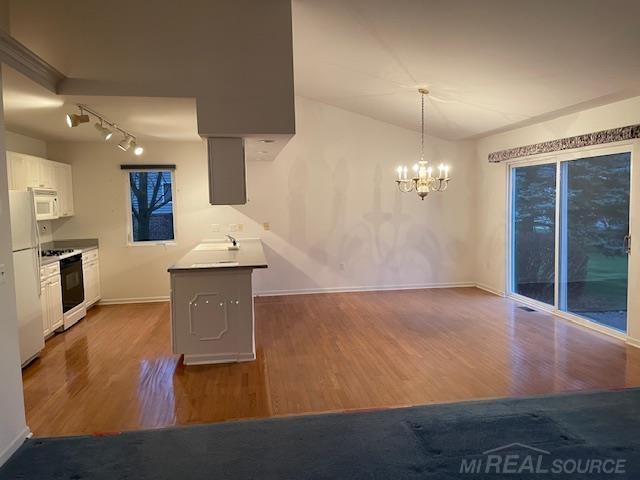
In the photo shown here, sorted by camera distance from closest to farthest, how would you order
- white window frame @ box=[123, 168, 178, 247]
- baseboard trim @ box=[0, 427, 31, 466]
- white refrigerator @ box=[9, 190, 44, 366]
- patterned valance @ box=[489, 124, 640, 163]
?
1. baseboard trim @ box=[0, 427, 31, 466]
2. white refrigerator @ box=[9, 190, 44, 366]
3. patterned valance @ box=[489, 124, 640, 163]
4. white window frame @ box=[123, 168, 178, 247]

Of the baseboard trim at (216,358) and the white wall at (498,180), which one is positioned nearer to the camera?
the baseboard trim at (216,358)

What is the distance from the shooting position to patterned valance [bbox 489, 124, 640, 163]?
430cm

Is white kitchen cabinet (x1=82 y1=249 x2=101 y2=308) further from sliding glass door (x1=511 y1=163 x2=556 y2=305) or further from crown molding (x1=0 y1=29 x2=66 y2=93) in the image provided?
sliding glass door (x1=511 y1=163 x2=556 y2=305)

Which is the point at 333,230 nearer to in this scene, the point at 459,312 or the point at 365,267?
the point at 365,267

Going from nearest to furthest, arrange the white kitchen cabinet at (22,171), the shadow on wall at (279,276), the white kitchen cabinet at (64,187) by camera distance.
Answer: the white kitchen cabinet at (22,171)
the white kitchen cabinet at (64,187)
the shadow on wall at (279,276)

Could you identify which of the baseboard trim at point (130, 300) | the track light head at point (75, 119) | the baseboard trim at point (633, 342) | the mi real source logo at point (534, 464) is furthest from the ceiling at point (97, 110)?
the baseboard trim at point (633, 342)

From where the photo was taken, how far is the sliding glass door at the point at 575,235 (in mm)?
4715

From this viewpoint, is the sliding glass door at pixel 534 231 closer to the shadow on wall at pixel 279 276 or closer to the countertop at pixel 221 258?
the shadow on wall at pixel 279 276

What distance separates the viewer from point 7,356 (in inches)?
104

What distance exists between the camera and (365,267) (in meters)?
7.29

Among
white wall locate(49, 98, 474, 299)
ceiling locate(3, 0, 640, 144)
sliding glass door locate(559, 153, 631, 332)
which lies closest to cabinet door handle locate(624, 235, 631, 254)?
sliding glass door locate(559, 153, 631, 332)

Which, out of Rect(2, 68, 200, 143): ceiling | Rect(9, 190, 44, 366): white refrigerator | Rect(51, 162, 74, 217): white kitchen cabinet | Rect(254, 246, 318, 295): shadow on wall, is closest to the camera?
Rect(2, 68, 200, 143): ceiling

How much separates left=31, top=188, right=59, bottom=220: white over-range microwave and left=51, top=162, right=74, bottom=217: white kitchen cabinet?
14 cm

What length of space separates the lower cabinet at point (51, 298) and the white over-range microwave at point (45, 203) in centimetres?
81
